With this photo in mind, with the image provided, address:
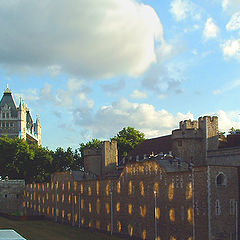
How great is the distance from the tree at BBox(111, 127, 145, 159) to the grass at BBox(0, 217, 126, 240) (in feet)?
138

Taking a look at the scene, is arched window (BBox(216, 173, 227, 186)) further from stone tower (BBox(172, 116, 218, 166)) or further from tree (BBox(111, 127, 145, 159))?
tree (BBox(111, 127, 145, 159))

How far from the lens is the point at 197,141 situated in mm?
65250

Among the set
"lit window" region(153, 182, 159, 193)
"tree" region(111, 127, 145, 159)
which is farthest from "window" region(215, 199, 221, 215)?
"tree" region(111, 127, 145, 159)

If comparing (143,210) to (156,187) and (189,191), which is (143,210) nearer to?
(156,187)

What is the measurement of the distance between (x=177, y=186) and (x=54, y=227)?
33.3 metres

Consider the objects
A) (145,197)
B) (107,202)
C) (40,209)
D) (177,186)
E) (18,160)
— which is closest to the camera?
(177,186)

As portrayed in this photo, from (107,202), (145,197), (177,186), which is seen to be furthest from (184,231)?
(107,202)

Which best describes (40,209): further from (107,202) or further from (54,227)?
(107,202)

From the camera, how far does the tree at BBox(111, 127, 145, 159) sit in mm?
119438

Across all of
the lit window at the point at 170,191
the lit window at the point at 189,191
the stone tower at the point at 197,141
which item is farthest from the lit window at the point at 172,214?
the stone tower at the point at 197,141

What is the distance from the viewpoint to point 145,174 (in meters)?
55.2

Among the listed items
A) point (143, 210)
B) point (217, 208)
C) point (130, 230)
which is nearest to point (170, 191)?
point (217, 208)

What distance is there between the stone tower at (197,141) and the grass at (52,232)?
1668 cm

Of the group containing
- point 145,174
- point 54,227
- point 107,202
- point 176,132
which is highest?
point 176,132
